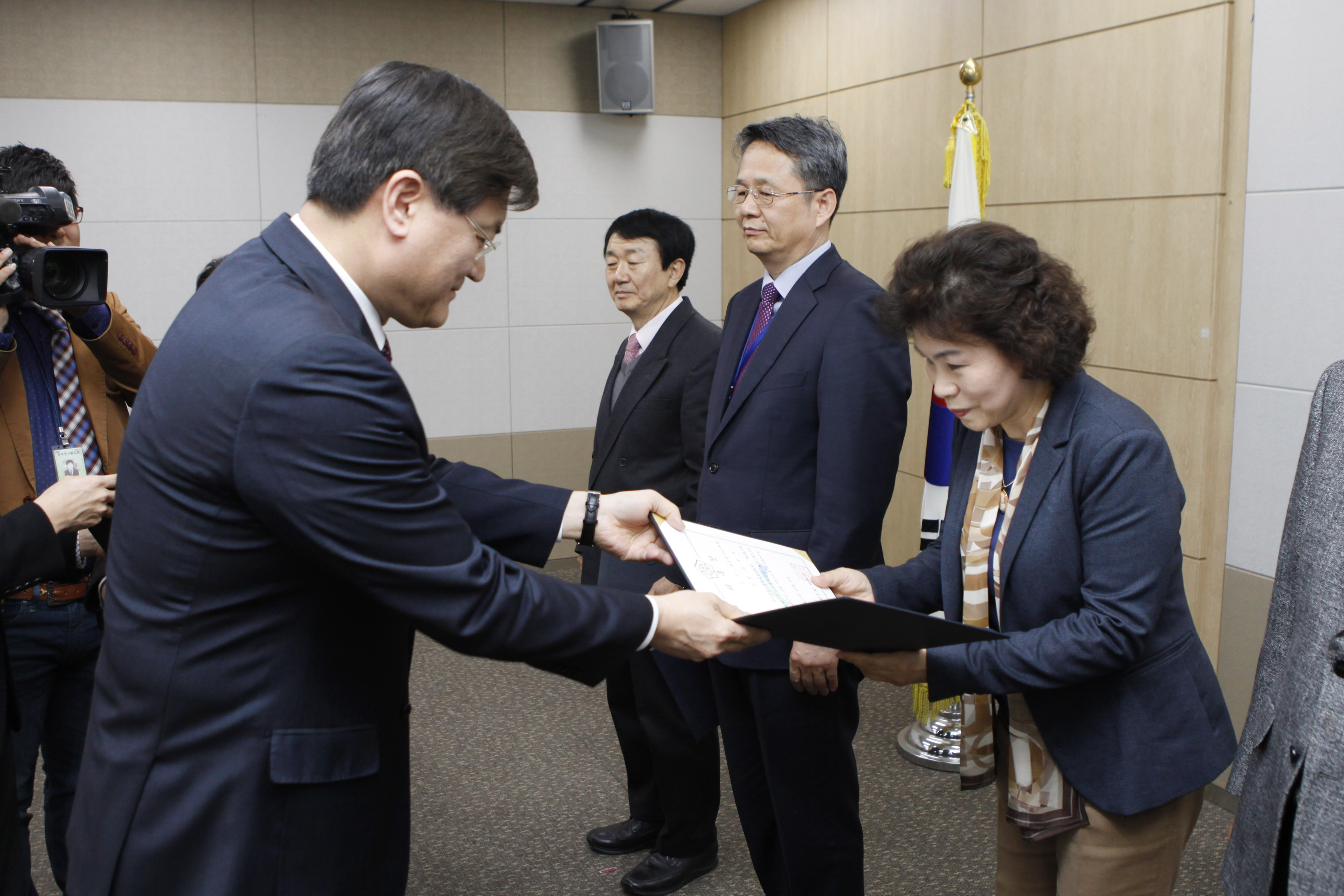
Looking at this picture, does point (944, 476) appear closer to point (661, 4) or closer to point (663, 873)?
point (663, 873)

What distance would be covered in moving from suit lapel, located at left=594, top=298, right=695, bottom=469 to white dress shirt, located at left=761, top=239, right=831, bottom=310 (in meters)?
0.70

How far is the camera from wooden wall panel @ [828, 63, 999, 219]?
13.6 ft

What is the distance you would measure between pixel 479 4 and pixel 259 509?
4.76 m

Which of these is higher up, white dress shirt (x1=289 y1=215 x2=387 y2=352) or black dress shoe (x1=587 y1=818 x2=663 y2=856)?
white dress shirt (x1=289 y1=215 x2=387 y2=352)

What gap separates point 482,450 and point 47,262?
369cm

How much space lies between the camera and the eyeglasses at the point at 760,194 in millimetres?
2270

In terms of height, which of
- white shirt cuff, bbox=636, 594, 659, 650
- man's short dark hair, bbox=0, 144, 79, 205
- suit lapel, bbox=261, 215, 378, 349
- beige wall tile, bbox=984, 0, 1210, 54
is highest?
beige wall tile, bbox=984, 0, 1210, 54

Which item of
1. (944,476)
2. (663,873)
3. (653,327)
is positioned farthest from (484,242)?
(944,476)

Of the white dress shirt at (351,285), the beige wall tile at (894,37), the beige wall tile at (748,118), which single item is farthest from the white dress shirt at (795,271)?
the beige wall tile at (748,118)

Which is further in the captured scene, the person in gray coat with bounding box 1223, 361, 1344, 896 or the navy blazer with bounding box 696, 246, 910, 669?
the navy blazer with bounding box 696, 246, 910, 669

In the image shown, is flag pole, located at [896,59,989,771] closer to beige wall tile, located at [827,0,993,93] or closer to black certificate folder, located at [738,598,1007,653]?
beige wall tile, located at [827,0,993,93]

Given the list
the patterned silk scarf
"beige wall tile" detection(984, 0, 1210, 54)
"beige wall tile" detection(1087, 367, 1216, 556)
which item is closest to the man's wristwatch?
the patterned silk scarf

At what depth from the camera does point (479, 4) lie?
17.3ft

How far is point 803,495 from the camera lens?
2.13 m
